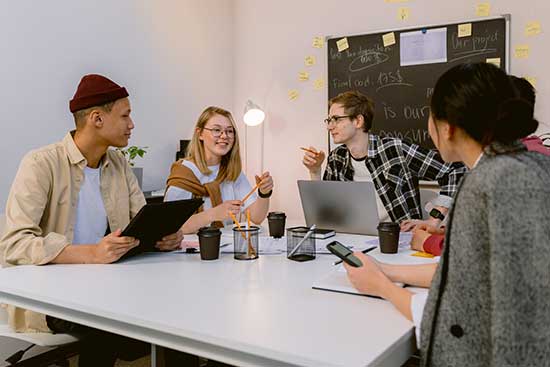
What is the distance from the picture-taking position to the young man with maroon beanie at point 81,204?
1.46 meters

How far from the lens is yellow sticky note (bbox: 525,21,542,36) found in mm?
2929

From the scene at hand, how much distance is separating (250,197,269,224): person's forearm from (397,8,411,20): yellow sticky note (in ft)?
6.15

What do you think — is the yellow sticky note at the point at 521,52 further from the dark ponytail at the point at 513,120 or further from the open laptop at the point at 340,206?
the dark ponytail at the point at 513,120

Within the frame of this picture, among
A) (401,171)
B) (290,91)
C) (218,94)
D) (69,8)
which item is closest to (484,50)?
(401,171)

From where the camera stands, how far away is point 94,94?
5.73 ft

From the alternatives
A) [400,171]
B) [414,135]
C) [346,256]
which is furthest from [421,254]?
[414,135]

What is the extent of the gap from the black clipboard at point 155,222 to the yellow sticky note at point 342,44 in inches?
91.0

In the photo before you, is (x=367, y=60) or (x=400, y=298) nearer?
(x=400, y=298)

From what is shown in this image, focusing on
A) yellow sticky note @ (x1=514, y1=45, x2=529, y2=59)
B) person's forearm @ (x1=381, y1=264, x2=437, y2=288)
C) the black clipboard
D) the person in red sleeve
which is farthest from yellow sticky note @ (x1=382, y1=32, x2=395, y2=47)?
person's forearm @ (x1=381, y1=264, x2=437, y2=288)

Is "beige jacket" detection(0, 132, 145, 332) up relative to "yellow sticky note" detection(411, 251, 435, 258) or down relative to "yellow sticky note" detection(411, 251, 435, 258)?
up

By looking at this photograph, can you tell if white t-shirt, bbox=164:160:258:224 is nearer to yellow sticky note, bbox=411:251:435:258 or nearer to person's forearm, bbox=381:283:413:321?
yellow sticky note, bbox=411:251:435:258

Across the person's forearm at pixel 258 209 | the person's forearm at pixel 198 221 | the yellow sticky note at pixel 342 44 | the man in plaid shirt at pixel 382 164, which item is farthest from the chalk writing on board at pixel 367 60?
the person's forearm at pixel 198 221

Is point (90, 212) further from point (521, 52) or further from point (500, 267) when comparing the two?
point (521, 52)

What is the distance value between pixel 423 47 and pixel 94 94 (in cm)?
229
